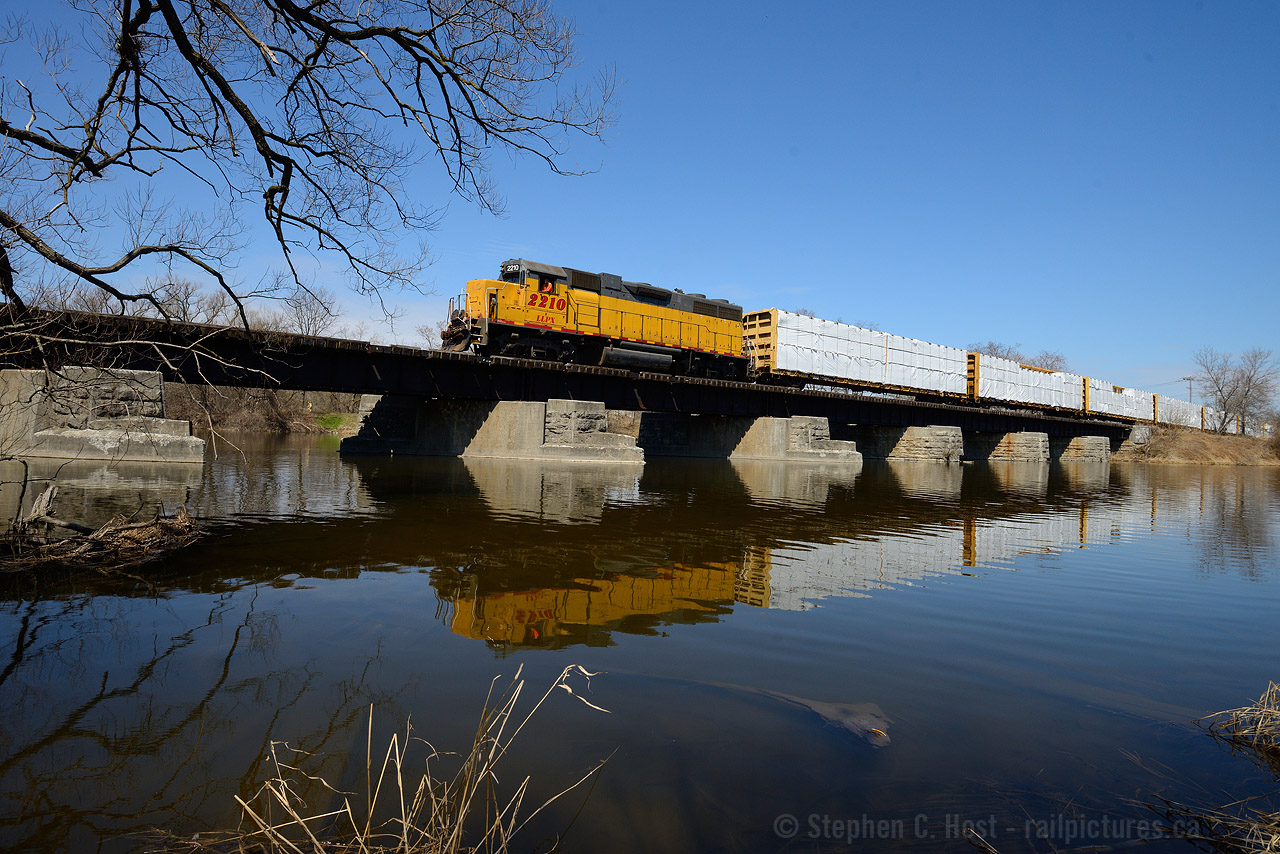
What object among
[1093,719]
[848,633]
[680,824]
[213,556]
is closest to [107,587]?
[213,556]

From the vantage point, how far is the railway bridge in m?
15.2

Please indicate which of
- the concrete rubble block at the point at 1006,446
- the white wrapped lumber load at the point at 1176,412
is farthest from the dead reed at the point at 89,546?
the white wrapped lumber load at the point at 1176,412

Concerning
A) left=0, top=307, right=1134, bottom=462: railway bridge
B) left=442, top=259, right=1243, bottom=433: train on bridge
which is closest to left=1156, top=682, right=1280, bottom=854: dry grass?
left=0, top=307, right=1134, bottom=462: railway bridge

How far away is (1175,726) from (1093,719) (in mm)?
391

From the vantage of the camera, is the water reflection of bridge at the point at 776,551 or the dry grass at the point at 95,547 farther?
the dry grass at the point at 95,547

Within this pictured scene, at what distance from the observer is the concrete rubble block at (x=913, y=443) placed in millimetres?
35188

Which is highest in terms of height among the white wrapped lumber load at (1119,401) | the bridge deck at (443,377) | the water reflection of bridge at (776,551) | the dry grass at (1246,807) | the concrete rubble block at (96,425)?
the white wrapped lumber load at (1119,401)

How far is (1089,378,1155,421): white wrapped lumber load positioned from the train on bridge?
8.40 feet

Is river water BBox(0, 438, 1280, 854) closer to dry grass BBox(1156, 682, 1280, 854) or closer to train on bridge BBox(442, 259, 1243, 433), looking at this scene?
dry grass BBox(1156, 682, 1280, 854)

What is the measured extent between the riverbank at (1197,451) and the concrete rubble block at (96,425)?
56937mm

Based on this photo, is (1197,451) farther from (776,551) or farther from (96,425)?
(96,425)

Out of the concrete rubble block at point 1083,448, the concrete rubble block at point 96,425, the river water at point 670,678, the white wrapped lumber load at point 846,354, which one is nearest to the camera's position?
the river water at point 670,678

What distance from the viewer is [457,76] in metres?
6.25

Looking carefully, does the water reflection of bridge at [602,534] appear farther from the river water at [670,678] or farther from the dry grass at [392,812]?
the dry grass at [392,812]
